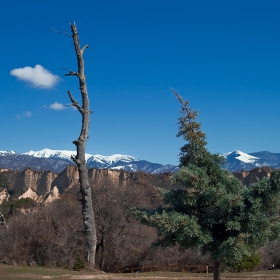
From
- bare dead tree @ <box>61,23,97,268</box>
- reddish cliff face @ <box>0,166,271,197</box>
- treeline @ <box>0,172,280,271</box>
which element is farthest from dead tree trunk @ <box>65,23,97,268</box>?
reddish cliff face @ <box>0,166,271,197</box>

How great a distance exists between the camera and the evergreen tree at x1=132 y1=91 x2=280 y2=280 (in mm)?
8750

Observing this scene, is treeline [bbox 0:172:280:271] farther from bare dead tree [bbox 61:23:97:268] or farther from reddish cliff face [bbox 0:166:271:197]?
reddish cliff face [bbox 0:166:271:197]

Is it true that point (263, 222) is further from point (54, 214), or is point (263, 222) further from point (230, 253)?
point (54, 214)

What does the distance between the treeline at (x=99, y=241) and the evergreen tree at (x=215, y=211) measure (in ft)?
57.4

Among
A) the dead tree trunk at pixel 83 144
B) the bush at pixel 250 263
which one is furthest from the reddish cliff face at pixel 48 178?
the dead tree trunk at pixel 83 144

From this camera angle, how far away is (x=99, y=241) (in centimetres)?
2992

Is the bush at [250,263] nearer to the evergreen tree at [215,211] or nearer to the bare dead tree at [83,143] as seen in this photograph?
the bare dead tree at [83,143]

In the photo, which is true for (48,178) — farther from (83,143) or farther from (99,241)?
(83,143)

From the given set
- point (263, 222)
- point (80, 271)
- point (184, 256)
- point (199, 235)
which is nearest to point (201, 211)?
point (199, 235)

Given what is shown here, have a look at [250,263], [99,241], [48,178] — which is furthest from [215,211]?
[48,178]

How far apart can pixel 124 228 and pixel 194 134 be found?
22.0 metres

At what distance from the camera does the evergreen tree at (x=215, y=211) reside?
8.75 m

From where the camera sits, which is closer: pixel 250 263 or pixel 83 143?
pixel 83 143

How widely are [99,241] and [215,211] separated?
22.1 m
